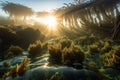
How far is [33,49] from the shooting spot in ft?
43.3

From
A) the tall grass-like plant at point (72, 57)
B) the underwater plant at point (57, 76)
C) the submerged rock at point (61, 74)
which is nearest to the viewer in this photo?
the underwater plant at point (57, 76)

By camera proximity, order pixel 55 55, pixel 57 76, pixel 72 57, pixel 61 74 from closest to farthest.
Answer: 1. pixel 57 76
2. pixel 61 74
3. pixel 72 57
4. pixel 55 55

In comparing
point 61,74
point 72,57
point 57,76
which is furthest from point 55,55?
point 57,76

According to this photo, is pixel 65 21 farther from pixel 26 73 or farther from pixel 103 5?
pixel 26 73

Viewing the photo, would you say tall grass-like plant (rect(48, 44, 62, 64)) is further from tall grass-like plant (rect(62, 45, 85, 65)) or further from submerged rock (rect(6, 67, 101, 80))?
submerged rock (rect(6, 67, 101, 80))

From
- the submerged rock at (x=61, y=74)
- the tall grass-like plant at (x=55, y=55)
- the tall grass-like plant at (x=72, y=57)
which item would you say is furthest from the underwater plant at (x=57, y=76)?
the tall grass-like plant at (x=55, y=55)

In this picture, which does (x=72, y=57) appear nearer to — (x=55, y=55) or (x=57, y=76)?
(x=55, y=55)

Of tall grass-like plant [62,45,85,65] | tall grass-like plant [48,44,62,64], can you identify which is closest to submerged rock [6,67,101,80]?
tall grass-like plant [62,45,85,65]

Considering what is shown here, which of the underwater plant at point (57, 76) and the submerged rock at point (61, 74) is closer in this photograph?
the underwater plant at point (57, 76)

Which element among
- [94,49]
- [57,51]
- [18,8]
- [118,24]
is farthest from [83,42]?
[18,8]

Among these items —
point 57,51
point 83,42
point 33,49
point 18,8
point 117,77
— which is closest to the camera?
point 117,77

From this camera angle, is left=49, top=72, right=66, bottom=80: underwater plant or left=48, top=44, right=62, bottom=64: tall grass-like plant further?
left=48, top=44, right=62, bottom=64: tall grass-like plant

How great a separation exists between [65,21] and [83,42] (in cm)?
826

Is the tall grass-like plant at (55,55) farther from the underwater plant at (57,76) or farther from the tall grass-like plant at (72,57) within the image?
the underwater plant at (57,76)
